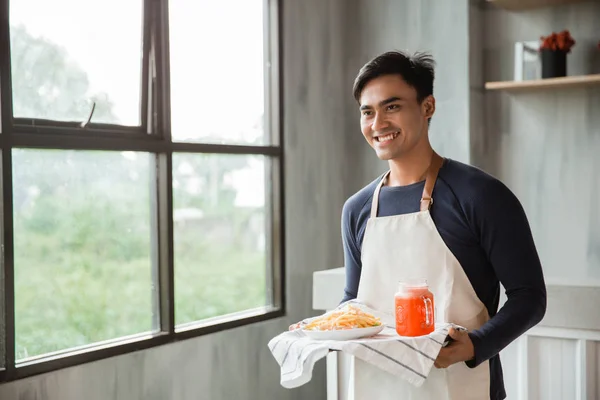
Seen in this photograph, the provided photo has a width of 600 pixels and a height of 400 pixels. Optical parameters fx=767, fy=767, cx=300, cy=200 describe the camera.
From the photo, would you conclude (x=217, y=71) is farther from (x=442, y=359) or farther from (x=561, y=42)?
(x=442, y=359)

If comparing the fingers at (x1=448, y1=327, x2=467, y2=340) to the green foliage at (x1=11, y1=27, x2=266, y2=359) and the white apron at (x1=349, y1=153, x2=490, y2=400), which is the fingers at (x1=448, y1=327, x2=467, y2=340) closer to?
the white apron at (x1=349, y1=153, x2=490, y2=400)

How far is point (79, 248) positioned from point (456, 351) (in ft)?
4.60

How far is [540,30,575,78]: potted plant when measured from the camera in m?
3.13

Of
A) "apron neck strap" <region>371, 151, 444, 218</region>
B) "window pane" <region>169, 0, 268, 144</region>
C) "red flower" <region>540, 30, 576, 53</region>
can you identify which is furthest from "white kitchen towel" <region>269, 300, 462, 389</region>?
"red flower" <region>540, 30, 576, 53</region>

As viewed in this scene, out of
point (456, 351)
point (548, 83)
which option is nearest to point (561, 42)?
point (548, 83)

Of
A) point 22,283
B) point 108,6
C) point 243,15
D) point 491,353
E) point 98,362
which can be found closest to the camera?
point 491,353

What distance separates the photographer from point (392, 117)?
6.15 feet

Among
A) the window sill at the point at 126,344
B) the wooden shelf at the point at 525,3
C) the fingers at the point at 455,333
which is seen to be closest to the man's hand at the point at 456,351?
the fingers at the point at 455,333

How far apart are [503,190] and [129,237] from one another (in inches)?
57.4

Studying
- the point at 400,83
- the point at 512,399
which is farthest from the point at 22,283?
the point at 512,399

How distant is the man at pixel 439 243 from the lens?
170 centimetres

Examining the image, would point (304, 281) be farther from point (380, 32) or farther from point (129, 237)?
point (380, 32)

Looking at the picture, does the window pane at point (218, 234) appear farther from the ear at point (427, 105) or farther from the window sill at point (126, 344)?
the ear at point (427, 105)

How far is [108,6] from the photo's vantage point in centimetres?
270
